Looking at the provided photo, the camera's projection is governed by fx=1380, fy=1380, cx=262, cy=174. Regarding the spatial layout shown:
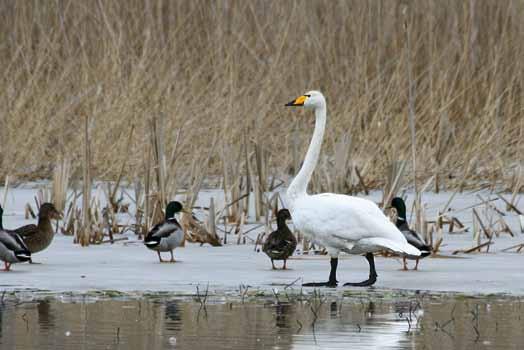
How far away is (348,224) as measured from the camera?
870 cm

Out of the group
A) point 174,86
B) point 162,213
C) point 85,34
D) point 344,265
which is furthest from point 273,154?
point 344,265

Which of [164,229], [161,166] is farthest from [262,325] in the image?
[161,166]

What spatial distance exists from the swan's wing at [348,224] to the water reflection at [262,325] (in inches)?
32.0

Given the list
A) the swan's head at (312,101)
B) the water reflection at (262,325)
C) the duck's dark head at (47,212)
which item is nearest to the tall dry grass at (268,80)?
the duck's dark head at (47,212)

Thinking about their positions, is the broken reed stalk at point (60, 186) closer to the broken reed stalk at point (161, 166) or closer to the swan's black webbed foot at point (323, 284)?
the broken reed stalk at point (161, 166)

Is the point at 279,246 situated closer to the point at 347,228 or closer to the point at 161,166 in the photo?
the point at 347,228

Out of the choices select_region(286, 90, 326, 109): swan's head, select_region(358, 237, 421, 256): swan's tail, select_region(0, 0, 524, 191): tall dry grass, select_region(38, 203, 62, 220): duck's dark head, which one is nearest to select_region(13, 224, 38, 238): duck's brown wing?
select_region(38, 203, 62, 220): duck's dark head

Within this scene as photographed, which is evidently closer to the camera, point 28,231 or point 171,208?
point 28,231

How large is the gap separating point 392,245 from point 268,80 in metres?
6.73

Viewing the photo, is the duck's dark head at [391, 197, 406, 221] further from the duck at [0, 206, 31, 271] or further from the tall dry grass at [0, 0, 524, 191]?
the tall dry grass at [0, 0, 524, 191]

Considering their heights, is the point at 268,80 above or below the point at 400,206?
above

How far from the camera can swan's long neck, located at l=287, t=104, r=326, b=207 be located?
30.4 feet

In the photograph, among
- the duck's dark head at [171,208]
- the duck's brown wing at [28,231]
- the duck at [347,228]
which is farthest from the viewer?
the duck's dark head at [171,208]

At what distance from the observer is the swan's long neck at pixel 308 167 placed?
927 cm
